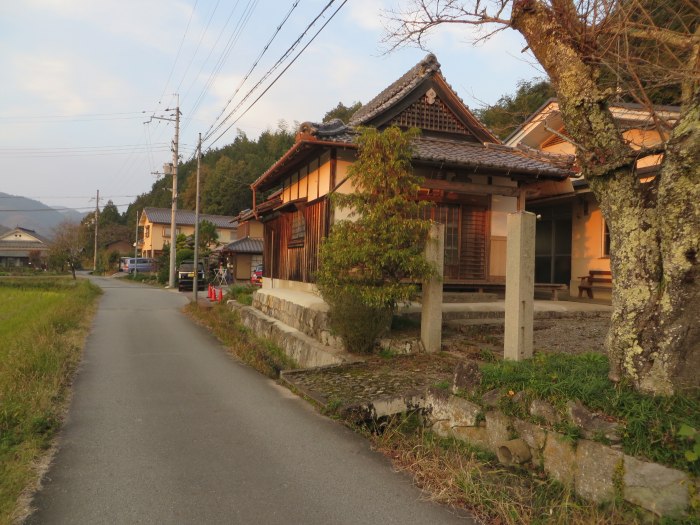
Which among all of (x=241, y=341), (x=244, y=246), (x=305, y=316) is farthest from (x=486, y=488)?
(x=244, y=246)

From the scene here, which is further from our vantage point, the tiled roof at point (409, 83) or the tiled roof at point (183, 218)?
the tiled roof at point (183, 218)

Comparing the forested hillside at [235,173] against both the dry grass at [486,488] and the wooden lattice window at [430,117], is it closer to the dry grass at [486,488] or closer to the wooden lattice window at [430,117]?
the wooden lattice window at [430,117]

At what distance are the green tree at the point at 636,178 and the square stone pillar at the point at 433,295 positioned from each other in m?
3.39

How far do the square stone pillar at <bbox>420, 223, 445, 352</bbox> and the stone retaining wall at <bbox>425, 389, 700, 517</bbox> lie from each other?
2.70 metres

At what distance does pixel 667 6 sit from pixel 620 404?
420cm

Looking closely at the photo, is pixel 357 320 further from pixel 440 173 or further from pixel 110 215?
pixel 110 215

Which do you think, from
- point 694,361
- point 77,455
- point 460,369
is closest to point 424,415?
point 460,369

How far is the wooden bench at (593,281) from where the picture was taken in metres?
12.8

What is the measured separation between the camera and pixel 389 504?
3924mm

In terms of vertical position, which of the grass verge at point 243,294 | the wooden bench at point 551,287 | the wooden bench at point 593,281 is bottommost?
the grass verge at point 243,294

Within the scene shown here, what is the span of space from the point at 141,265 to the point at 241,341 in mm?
45671

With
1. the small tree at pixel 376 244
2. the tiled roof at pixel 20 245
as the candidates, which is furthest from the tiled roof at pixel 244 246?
the tiled roof at pixel 20 245

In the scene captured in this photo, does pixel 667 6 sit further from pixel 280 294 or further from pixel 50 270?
pixel 50 270

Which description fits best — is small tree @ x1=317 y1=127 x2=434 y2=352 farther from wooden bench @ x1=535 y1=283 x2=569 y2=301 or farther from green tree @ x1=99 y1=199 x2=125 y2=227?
green tree @ x1=99 y1=199 x2=125 y2=227
